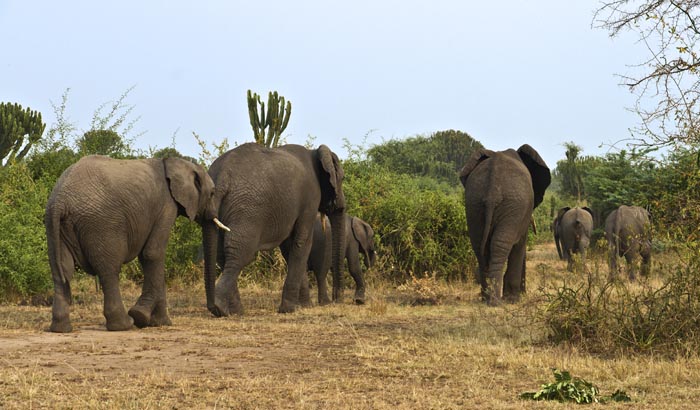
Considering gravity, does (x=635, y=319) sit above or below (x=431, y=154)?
below

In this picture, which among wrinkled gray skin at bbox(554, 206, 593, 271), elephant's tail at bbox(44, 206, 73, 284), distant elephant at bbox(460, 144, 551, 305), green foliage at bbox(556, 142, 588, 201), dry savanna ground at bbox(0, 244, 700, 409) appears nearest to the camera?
dry savanna ground at bbox(0, 244, 700, 409)

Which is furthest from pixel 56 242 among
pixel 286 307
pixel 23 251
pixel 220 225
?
pixel 23 251

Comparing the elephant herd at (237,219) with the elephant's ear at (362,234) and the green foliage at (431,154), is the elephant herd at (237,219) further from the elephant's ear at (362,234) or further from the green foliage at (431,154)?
the green foliage at (431,154)

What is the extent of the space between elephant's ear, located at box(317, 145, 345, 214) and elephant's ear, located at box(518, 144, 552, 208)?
9.94 feet

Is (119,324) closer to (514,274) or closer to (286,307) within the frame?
(286,307)

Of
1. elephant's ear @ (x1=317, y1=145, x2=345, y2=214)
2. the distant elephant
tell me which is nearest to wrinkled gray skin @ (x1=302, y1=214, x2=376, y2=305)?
elephant's ear @ (x1=317, y1=145, x2=345, y2=214)

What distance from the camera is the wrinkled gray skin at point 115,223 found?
1001 cm

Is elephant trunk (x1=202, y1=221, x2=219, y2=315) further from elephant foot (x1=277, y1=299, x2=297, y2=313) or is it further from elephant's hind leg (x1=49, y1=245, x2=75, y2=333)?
elephant's hind leg (x1=49, y1=245, x2=75, y2=333)

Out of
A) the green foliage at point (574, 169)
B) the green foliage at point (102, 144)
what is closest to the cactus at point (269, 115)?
the green foliage at point (102, 144)

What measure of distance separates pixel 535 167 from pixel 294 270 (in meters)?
4.36

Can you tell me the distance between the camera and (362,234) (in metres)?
15.7

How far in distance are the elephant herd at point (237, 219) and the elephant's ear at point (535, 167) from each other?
0.02 metres

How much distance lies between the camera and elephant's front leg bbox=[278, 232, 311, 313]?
13008mm

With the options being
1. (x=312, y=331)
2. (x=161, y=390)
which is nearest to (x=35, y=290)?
(x=312, y=331)
